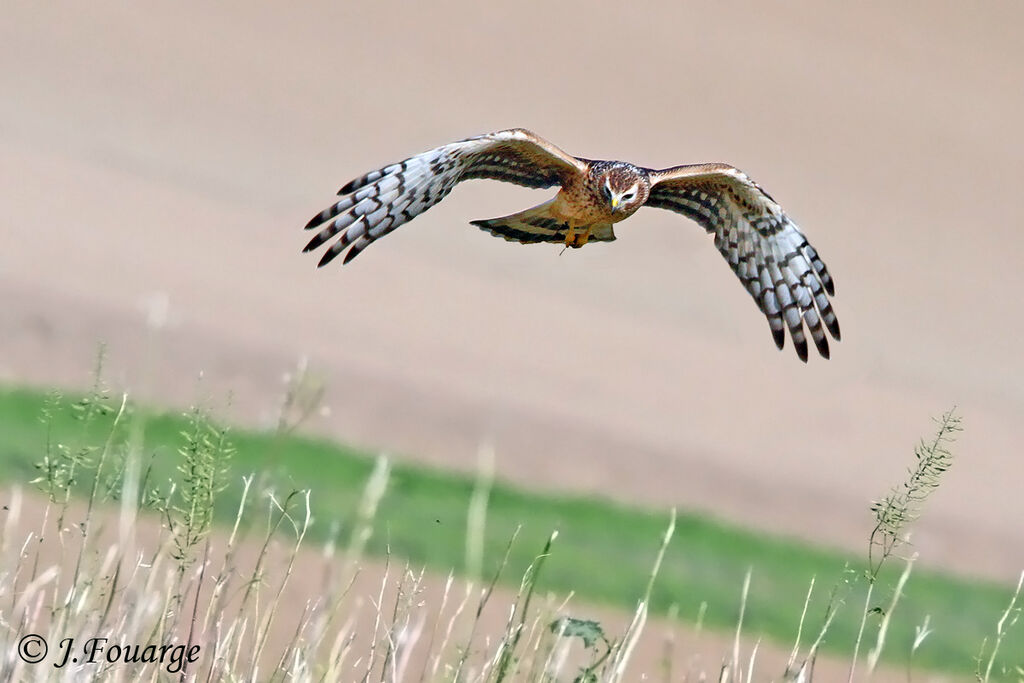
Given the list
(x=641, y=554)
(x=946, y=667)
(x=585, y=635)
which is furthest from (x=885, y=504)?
(x=641, y=554)

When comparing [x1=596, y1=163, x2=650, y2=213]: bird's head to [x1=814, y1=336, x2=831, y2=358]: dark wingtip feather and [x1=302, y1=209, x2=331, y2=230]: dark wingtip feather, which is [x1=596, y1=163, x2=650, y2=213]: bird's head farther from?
[x1=302, y1=209, x2=331, y2=230]: dark wingtip feather

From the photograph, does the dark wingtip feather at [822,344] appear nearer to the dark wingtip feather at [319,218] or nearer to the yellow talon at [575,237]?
the yellow talon at [575,237]

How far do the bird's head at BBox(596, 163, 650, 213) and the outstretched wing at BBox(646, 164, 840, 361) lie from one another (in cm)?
22

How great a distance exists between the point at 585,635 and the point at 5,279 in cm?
1439

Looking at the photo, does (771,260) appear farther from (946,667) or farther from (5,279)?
(5,279)

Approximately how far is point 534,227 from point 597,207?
22 cm

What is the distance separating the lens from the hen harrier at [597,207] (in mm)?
5441

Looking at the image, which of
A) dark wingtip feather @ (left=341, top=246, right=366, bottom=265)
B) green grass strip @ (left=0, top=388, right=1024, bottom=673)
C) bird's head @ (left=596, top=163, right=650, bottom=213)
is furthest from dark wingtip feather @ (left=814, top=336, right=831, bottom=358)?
green grass strip @ (left=0, top=388, right=1024, bottom=673)

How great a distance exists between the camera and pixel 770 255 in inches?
256

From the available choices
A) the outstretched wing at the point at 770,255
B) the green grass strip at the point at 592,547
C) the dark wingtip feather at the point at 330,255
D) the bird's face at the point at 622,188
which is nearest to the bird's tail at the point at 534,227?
the bird's face at the point at 622,188

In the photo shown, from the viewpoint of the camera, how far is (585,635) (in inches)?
137

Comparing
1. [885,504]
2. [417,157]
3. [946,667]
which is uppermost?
[417,157]

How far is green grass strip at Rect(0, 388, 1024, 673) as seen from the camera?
1141cm

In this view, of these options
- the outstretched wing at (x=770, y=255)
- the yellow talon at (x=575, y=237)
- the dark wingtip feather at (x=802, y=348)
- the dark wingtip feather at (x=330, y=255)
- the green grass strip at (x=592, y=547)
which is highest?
the outstretched wing at (x=770, y=255)
